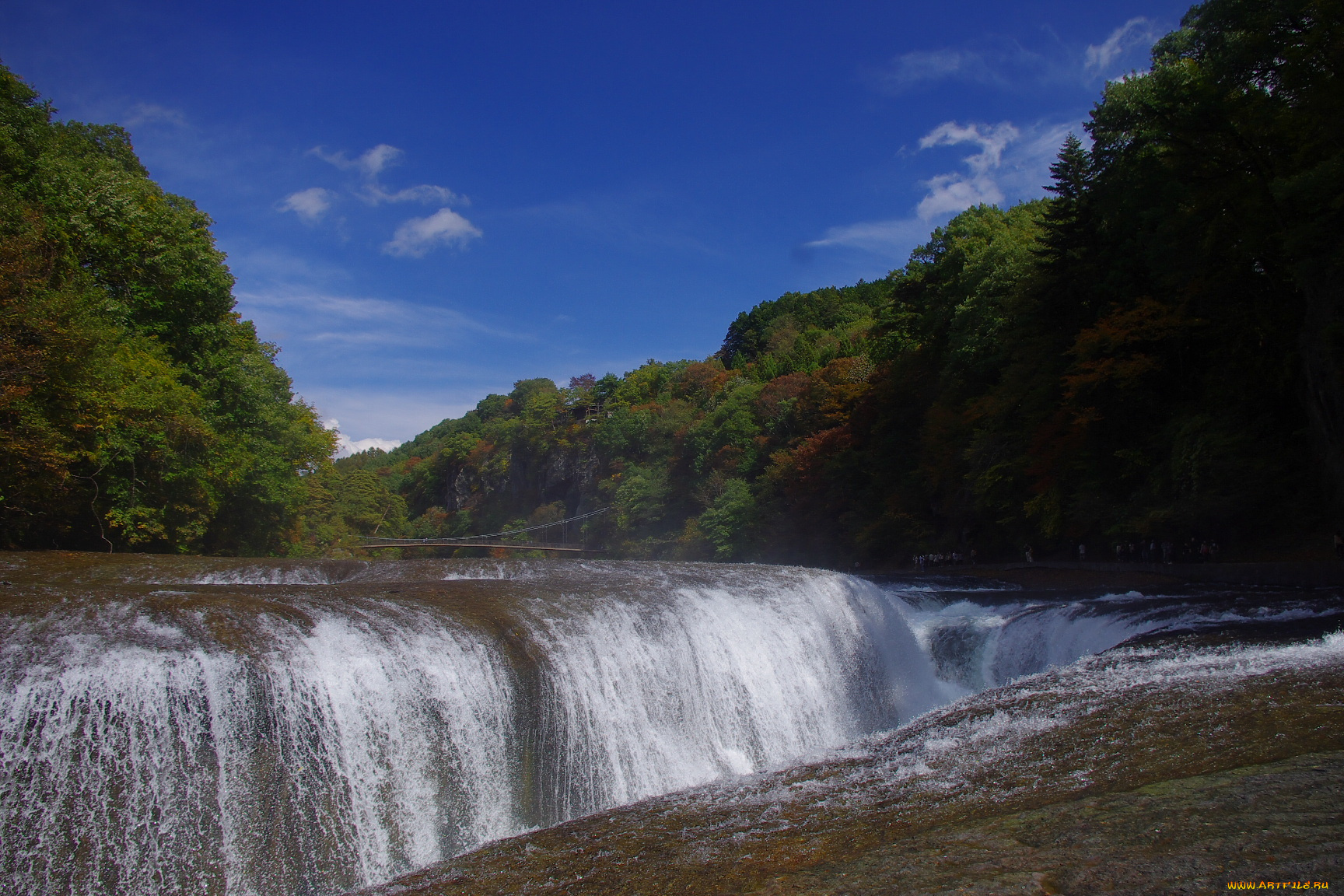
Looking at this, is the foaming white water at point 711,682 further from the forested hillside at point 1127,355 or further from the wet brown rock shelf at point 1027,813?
the forested hillside at point 1127,355

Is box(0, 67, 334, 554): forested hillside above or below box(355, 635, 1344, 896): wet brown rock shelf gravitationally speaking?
above

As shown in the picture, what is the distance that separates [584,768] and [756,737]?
3.32 metres

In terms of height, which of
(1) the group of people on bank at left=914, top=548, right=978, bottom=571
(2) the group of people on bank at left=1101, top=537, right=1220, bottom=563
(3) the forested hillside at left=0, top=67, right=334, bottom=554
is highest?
(3) the forested hillside at left=0, top=67, right=334, bottom=554

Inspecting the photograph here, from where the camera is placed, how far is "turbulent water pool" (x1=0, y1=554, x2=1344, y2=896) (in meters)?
6.07

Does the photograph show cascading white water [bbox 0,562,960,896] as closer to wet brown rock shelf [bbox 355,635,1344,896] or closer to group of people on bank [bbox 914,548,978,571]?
wet brown rock shelf [bbox 355,635,1344,896]

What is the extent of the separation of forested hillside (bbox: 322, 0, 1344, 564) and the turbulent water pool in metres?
8.26

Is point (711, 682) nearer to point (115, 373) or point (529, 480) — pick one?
point (115, 373)

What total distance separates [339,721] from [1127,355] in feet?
83.6

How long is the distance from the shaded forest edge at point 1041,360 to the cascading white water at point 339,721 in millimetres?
8164

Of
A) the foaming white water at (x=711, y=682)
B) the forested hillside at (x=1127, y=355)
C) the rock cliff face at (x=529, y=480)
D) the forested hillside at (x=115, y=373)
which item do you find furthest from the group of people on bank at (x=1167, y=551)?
the rock cliff face at (x=529, y=480)

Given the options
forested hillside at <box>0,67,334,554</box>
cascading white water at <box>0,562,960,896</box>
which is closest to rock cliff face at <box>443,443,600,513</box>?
forested hillside at <box>0,67,334,554</box>

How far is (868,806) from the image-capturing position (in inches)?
235

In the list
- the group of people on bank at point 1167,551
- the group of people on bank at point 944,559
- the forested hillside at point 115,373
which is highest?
the forested hillside at point 115,373

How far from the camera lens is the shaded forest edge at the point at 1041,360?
17.3 metres
